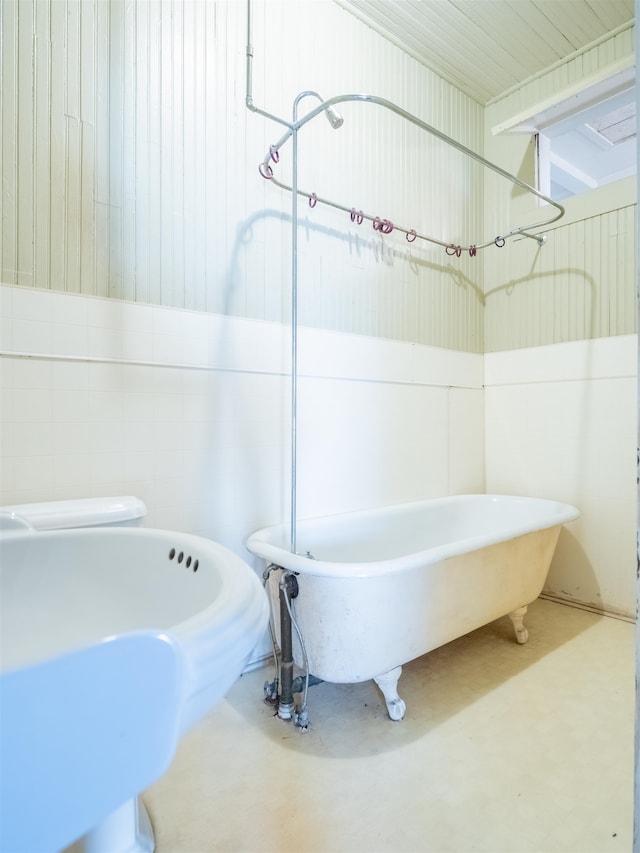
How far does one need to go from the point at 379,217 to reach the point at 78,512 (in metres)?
1.85

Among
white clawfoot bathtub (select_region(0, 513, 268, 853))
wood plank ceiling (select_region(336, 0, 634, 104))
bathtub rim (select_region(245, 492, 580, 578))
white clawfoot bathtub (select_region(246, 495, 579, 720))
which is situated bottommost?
white clawfoot bathtub (select_region(246, 495, 579, 720))

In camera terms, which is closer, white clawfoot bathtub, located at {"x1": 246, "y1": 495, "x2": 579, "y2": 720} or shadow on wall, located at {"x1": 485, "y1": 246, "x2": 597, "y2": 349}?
white clawfoot bathtub, located at {"x1": 246, "y1": 495, "x2": 579, "y2": 720}

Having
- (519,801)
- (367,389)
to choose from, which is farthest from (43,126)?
(519,801)

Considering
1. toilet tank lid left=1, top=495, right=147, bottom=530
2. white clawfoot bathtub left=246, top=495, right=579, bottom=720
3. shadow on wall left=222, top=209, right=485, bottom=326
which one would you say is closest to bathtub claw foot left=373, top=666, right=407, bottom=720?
white clawfoot bathtub left=246, top=495, right=579, bottom=720

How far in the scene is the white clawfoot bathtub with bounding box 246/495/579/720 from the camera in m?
1.25

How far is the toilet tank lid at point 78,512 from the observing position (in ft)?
3.42

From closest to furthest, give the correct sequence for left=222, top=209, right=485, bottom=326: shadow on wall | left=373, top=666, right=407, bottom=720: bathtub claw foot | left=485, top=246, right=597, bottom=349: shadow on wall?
left=373, top=666, right=407, bottom=720: bathtub claw foot, left=222, top=209, right=485, bottom=326: shadow on wall, left=485, top=246, right=597, bottom=349: shadow on wall

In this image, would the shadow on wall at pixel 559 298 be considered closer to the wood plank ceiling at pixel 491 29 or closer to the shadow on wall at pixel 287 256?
the shadow on wall at pixel 287 256

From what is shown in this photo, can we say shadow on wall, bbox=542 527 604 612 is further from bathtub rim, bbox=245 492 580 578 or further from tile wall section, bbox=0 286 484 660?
tile wall section, bbox=0 286 484 660

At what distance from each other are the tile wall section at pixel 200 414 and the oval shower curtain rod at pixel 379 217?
57 centimetres

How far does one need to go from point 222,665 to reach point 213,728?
1.12 metres

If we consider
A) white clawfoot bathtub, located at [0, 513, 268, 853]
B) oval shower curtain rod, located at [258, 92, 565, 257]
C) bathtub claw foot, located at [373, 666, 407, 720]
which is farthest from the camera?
oval shower curtain rod, located at [258, 92, 565, 257]

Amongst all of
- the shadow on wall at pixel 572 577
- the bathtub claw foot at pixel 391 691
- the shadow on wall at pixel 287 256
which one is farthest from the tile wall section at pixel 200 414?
the shadow on wall at pixel 572 577

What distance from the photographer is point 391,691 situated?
1355 millimetres
